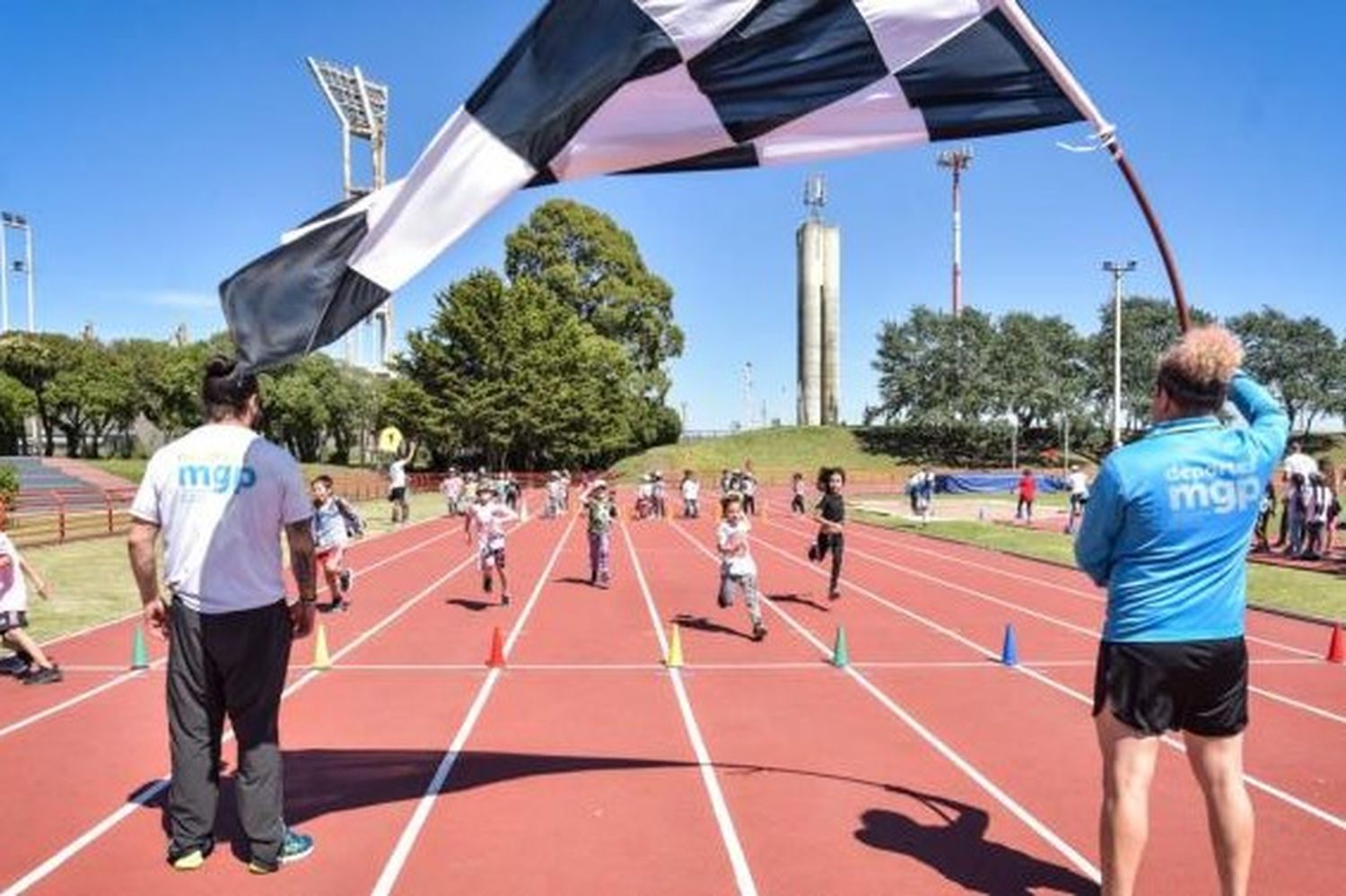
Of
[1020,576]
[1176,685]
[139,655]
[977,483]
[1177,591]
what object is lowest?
[977,483]

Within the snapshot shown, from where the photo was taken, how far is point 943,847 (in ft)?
16.7

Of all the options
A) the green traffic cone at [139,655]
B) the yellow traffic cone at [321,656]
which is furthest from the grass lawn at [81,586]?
the yellow traffic cone at [321,656]

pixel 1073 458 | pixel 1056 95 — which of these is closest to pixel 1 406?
pixel 1073 458

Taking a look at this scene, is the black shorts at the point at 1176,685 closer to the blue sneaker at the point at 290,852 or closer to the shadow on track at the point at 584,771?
the shadow on track at the point at 584,771

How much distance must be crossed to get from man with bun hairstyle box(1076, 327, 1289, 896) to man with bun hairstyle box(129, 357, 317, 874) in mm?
3237

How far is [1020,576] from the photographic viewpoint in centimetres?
1738

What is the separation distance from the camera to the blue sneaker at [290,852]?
4703mm

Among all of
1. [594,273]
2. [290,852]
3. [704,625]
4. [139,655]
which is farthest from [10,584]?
[594,273]

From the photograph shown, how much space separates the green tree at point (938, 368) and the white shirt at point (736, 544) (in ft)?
203

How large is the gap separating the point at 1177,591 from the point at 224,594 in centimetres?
373

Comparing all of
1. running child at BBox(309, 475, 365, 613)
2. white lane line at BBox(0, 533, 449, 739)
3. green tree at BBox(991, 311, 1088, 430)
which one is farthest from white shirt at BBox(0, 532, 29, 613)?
green tree at BBox(991, 311, 1088, 430)

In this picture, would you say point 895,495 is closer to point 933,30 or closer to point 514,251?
point 514,251

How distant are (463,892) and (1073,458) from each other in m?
67.7

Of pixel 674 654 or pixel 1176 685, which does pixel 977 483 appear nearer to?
pixel 674 654
